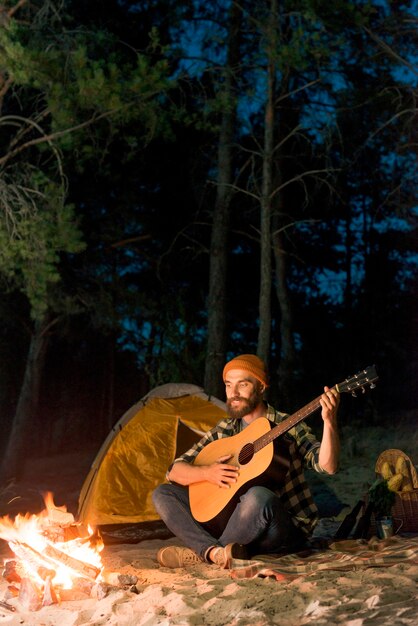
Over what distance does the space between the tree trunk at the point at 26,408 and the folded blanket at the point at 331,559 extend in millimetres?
9083

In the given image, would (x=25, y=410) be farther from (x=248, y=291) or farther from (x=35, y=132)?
(x=248, y=291)

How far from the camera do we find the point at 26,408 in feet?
42.3

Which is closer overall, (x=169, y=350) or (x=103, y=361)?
(x=169, y=350)

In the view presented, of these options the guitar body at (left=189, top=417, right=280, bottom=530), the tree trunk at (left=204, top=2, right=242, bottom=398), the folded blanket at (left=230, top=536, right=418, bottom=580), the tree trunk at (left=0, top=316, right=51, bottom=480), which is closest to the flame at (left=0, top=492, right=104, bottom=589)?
the guitar body at (left=189, top=417, right=280, bottom=530)

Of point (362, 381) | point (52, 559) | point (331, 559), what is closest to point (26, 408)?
point (52, 559)

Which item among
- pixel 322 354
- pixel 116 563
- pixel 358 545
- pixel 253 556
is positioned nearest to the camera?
pixel 253 556

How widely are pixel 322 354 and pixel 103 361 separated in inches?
254

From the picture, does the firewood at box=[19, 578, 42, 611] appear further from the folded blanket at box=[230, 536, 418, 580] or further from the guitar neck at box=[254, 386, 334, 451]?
the guitar neck at box=[254, 386, 334, 451]

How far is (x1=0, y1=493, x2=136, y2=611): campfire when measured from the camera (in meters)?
3.82

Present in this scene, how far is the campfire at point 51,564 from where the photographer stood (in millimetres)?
3818

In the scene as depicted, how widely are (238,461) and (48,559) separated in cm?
126

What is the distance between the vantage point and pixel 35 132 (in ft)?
37.4

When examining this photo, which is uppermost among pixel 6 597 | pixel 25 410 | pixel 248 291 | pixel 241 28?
pixel 241 28

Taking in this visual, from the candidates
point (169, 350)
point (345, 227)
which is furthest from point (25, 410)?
point (345, 227)
